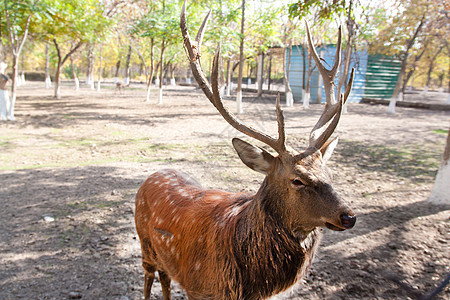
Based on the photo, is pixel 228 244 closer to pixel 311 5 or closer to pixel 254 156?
pixel 254 156

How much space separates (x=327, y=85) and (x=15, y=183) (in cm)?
602

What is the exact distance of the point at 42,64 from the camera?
50.5 metres

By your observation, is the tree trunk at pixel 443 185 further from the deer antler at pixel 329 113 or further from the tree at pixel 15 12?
the tree at pixel 15 12

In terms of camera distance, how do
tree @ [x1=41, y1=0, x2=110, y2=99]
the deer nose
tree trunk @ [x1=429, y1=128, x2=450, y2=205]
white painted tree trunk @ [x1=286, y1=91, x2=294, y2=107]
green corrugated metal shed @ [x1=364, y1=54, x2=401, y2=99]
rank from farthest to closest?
1. green corrugated metal shed @ [x1=364, y1=54, x2=401, y2=99]
2. white painted tree trunk @ [x1=286, y1=91, x2=294, y2=107]
3. tree @ [x1=41, y1=0, x2=110, y2=99]
4. tree trunk @ [x1=429, y1=128, x2=450, y2=205]
5. the deer nose

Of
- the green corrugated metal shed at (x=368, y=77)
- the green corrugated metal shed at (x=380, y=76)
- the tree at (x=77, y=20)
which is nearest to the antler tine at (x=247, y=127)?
the tree at (x=77, y=20)

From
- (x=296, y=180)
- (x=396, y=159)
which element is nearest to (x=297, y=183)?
(x=296, y=180)

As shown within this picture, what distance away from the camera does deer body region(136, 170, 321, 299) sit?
2066 mm

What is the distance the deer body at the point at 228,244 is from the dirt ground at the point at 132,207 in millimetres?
361

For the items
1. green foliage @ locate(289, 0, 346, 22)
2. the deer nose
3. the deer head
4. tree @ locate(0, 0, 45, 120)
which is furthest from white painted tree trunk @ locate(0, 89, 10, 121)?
the deer nose

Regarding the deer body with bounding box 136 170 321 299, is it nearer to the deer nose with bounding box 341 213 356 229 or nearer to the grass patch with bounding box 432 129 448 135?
the deer nose with bounding box 341 213 356 229

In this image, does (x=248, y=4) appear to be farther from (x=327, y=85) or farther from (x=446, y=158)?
(x=327, y=85)

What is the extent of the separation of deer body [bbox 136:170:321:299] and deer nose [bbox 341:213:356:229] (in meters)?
0.32

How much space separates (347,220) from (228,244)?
81cm

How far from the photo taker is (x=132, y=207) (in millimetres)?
5137
